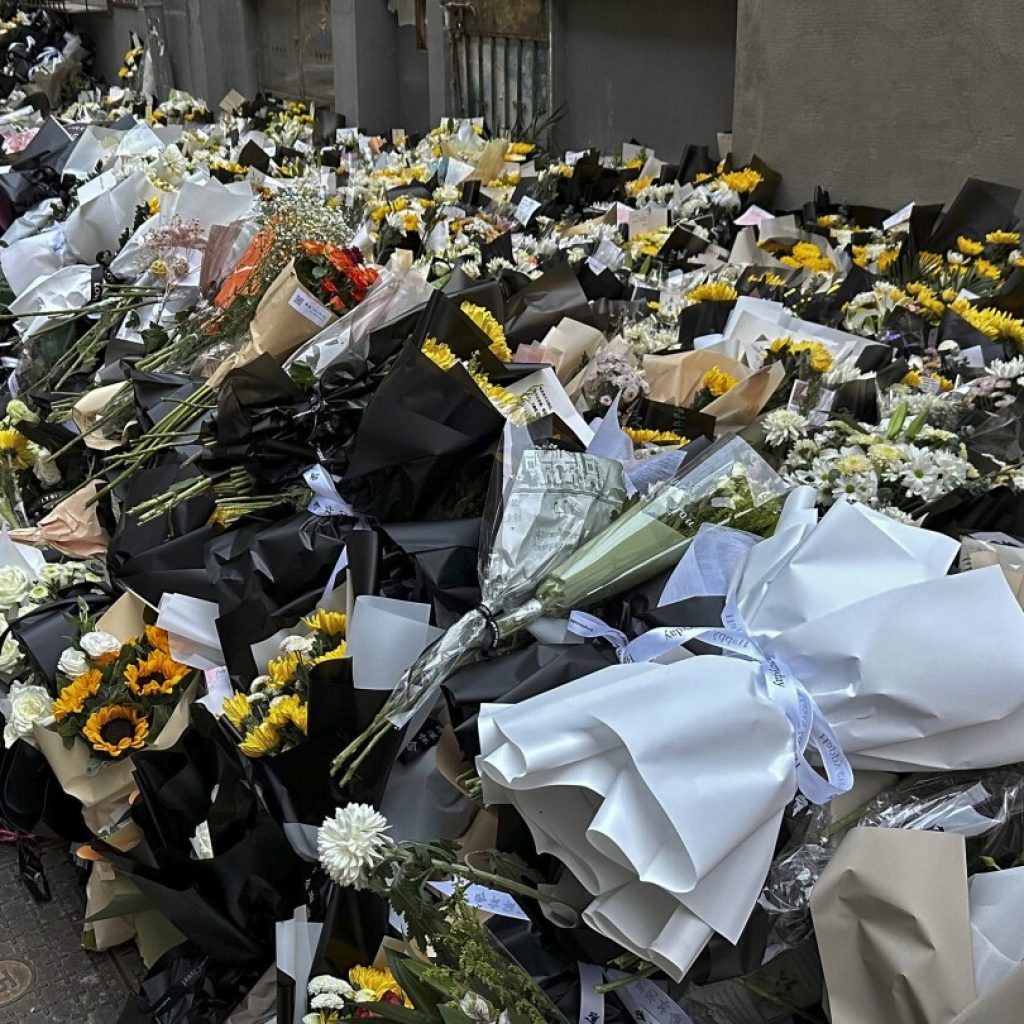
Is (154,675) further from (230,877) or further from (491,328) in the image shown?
(491,328)

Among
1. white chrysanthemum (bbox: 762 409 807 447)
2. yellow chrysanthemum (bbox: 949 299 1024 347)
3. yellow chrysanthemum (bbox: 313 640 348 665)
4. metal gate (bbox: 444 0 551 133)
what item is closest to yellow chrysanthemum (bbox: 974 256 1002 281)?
yellow chrysanthemum (bbox: 949 299 1024 347)

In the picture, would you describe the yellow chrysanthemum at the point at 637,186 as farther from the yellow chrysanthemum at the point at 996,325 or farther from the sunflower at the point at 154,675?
the sunflower at the point at 154,675

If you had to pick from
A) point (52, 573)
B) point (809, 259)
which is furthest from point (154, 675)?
point (809, 259)

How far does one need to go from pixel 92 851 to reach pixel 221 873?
1.39ft

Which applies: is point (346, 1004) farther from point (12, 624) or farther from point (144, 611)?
point (12, 624)

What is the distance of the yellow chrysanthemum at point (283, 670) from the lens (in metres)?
1.96

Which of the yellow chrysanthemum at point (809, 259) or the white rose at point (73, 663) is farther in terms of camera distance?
the yellow chrysanthemum at point (809, 259)

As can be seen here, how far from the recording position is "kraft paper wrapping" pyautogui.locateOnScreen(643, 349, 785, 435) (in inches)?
103

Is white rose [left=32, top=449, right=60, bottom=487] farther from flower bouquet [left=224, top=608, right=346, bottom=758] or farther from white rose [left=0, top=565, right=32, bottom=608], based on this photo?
flower bouquet [left=224, top=608, right=346, bottom=758]

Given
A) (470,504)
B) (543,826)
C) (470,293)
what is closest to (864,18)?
(470,293)

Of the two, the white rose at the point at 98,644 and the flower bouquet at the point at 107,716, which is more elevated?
the white rose at the point at 98,644

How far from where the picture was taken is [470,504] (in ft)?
7.36

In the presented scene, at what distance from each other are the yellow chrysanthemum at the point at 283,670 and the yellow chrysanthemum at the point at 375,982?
0.57 m

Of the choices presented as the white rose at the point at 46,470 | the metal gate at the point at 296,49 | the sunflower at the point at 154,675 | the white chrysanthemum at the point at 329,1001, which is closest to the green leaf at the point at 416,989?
the white chrysanthemum at the point at 329,1001
